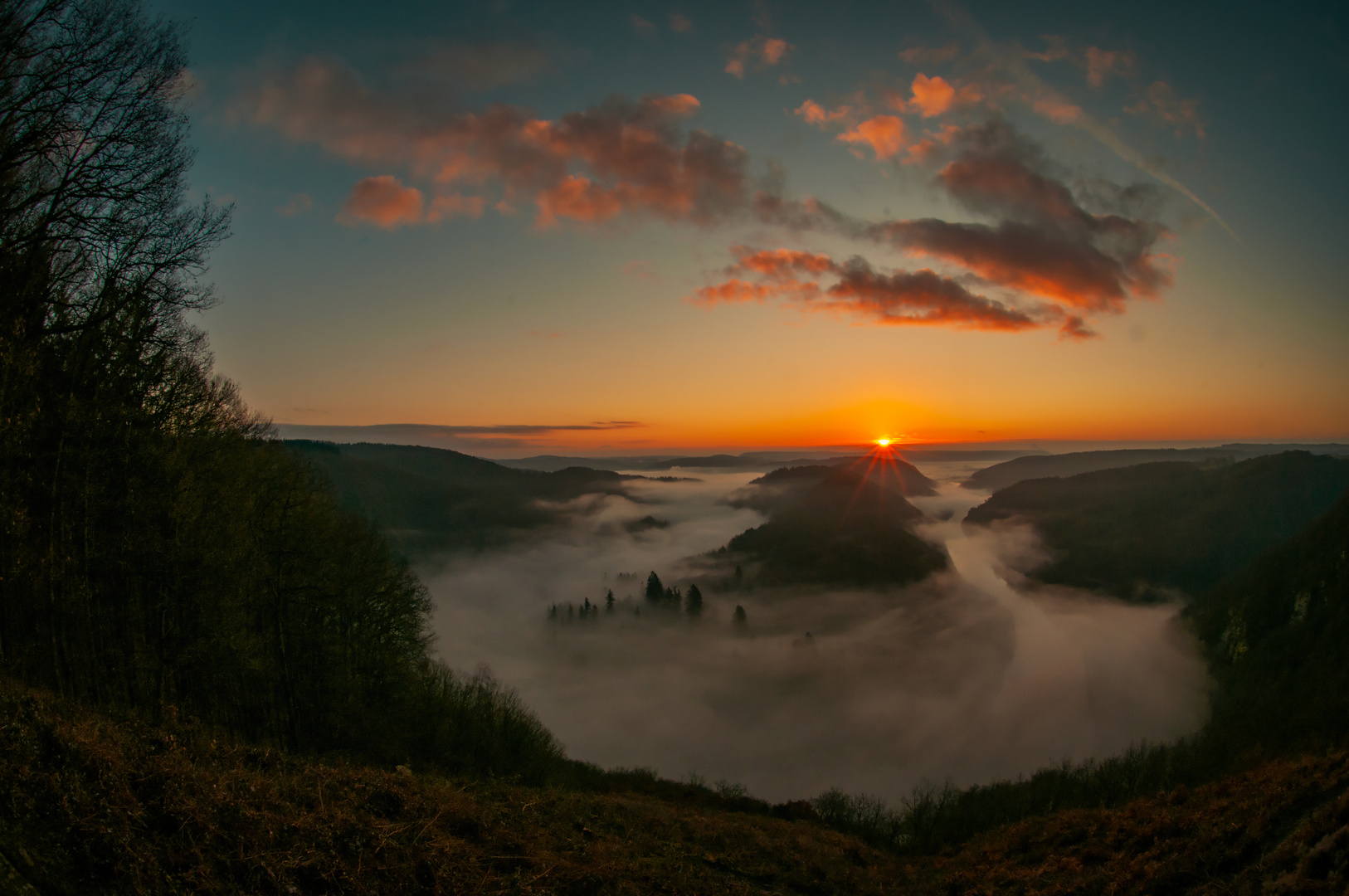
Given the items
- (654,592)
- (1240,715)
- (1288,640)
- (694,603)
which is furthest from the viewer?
(654,592)

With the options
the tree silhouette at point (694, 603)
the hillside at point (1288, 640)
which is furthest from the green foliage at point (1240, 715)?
the tree silhouette at point (694, 603)

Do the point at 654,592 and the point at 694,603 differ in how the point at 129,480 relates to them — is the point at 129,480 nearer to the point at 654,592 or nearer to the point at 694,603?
the point at 694,603

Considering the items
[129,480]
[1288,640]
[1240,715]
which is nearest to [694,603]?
[1240,715]

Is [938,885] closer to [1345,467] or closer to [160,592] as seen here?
[160,592]

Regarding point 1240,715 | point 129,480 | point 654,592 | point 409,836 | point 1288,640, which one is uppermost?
point 129,480

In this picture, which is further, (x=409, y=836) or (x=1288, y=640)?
(x=1288, y=640)

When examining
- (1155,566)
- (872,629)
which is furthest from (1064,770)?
(1155,566)
